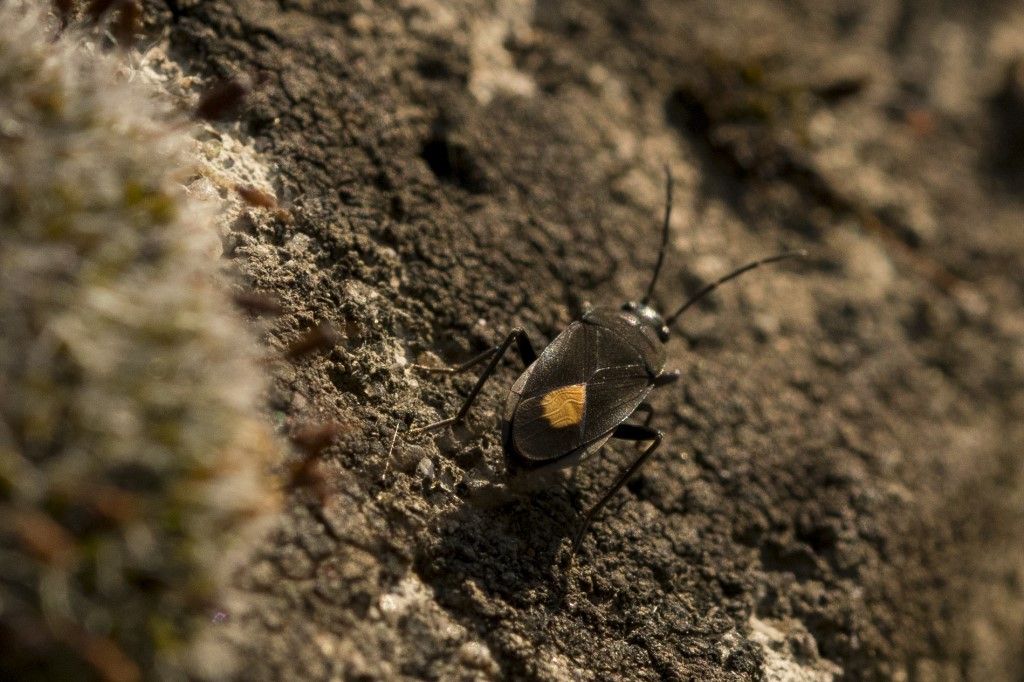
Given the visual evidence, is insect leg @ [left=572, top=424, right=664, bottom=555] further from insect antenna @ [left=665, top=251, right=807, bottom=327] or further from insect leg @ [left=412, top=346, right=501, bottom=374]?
insect antenna @ [left=665, top=251, right=807, bottom=327]

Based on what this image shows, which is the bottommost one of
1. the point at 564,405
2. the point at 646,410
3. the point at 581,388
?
the point at 564,405

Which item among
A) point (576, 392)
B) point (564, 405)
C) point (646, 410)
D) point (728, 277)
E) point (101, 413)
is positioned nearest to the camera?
point (101, 413)

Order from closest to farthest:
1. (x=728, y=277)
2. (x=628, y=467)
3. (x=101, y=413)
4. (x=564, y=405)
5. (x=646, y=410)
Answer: (x=101, y=413)
(x=564, y=405)
(x=628, y=467)
(x=646, y=410)
(x=728, y=277)

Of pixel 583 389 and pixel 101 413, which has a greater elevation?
pixel 583 389

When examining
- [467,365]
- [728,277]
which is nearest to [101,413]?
[467,365]

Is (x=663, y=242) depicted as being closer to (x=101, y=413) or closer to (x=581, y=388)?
(x=581, y=388)

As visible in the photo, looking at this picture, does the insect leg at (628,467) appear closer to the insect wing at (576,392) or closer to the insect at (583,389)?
the insect at (583,389)

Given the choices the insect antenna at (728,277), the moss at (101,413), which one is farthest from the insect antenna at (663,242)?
the moss at (101,413)
